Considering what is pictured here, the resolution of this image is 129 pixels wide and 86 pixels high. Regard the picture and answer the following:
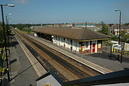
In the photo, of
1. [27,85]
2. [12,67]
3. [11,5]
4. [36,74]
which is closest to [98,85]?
[27,85]

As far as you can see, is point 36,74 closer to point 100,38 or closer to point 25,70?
point 25,70

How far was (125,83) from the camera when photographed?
74.4 inches

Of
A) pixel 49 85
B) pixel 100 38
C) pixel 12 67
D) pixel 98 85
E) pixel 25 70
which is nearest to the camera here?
pixel 98 85

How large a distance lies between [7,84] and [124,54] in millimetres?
21046

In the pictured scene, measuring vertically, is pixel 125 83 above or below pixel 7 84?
above

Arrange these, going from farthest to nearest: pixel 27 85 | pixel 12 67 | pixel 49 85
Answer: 1. pixel 12 67
2. pixel 27 85
3. pixel 49 85

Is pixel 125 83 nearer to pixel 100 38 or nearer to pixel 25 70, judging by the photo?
pixel 25 70

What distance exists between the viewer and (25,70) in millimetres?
17328

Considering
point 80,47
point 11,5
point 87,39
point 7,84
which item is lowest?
point 7,84

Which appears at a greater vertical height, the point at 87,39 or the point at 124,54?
the point at 87,39

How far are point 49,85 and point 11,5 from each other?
934 centimetres

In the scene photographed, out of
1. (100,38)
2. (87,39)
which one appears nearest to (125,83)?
(87,39)

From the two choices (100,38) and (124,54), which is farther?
(100,38)

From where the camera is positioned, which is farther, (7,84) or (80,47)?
(80,47)
